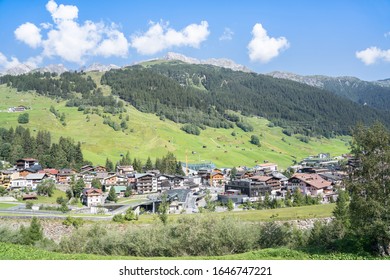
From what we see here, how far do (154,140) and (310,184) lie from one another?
158 feet

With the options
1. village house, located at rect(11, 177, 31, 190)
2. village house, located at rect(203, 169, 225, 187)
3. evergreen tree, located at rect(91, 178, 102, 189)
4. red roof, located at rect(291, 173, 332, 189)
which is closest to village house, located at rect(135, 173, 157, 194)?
evergreen tree, located at rect(91, 178, 102, 189)

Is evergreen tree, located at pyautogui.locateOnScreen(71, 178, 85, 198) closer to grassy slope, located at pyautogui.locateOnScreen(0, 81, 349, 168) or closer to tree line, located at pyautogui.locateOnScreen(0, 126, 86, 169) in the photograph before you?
tree line, located at pyautogui.locateOnScreen(0, 126, 86, 169)

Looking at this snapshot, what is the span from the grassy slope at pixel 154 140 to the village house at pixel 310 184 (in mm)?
27845

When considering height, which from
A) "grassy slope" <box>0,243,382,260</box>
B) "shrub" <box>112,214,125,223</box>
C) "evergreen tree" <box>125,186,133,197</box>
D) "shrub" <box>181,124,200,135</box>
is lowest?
"shrub" <box>112,214,125,223</box>

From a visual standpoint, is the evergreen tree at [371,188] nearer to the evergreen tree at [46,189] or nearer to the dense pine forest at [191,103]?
the evergreen tree at [46,189]

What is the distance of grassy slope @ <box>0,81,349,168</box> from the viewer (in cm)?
9144

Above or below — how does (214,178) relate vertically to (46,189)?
above

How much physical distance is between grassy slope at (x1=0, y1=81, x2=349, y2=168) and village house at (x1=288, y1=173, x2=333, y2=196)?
27845 mm

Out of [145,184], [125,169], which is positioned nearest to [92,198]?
[145,184]

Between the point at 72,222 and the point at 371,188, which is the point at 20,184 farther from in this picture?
the point at 371,188

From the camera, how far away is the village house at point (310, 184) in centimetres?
5891

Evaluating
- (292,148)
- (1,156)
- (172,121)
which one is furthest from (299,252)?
(172,121)

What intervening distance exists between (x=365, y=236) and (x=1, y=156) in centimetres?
7653

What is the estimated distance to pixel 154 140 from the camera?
9775cm
